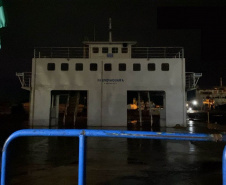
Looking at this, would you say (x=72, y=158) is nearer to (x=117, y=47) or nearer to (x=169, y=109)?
(x=169, y=109)

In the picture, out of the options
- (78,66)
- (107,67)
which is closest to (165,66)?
(107,67)

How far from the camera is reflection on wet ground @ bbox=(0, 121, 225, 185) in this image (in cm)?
504

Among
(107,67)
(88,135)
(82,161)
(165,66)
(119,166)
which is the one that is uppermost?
(165,66)

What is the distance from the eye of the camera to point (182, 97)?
18.1 meters

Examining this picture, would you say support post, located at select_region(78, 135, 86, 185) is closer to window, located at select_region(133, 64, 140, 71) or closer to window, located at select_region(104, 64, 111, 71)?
window, located at select_region(104, 64, 111, 71)

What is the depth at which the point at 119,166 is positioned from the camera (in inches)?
245

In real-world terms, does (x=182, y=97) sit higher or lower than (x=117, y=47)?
lower

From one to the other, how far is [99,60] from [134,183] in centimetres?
1434

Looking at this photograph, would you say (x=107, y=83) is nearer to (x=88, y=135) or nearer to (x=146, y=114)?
(x=88, y=135)

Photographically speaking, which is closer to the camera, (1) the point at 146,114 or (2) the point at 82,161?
(2) the point at 82,161

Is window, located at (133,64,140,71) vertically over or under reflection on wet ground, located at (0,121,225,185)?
over

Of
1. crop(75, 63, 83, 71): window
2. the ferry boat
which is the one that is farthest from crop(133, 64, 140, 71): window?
crop(75, 63, 83, 71): window

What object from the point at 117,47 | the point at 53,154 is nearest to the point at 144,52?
the point at 117,47

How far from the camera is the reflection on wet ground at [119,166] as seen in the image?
5042 mm
